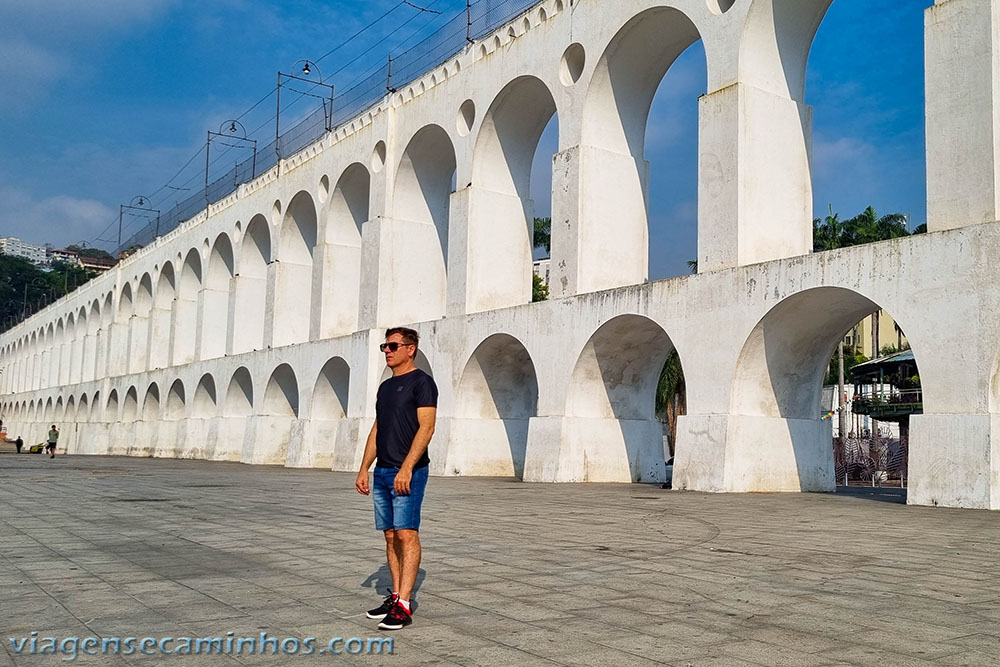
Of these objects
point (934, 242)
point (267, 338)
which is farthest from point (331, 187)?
point (934, 242)

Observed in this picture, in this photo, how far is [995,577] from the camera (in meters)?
6.04

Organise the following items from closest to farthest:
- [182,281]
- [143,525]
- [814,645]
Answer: [814,645], [143,525], [182,281]

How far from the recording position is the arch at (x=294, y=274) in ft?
105

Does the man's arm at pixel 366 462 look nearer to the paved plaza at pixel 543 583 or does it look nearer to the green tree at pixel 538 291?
the paved plaza at pixel 543 583

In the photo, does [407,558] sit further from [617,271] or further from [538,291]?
[538,291]

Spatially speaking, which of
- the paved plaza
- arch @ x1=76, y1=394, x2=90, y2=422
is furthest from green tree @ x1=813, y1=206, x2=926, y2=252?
arch @ x1=76, y1=394, x2=90, y2=422

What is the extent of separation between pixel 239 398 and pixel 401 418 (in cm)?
3081

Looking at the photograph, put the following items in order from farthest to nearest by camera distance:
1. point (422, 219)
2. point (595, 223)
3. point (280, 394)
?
point (280, 394) → point (422, 219) → point (595, 223)

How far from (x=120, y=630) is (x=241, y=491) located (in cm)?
1065

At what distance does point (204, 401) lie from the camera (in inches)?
1489

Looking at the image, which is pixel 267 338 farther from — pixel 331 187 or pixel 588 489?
pixel 588 489

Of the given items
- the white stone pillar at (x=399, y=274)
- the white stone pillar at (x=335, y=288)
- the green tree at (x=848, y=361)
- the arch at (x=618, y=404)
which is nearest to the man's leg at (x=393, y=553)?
the arch at (x=618, y=404)

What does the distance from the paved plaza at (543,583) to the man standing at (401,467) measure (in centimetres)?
26

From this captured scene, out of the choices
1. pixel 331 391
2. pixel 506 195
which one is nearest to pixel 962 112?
pixel 506 195
